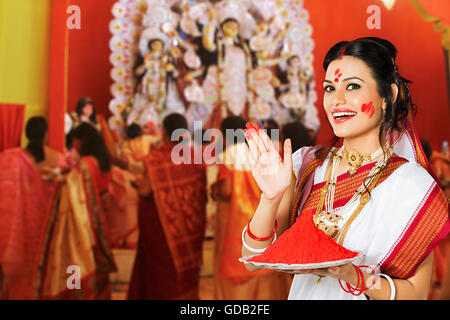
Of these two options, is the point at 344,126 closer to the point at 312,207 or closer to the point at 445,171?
the point at 312,207

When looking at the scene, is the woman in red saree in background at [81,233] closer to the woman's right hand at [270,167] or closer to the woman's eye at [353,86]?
the woman's right hand at [270,167]

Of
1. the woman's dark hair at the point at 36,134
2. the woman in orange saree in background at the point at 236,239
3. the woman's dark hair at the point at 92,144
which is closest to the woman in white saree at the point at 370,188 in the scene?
the woman in orange saree in background at the point at 236,239

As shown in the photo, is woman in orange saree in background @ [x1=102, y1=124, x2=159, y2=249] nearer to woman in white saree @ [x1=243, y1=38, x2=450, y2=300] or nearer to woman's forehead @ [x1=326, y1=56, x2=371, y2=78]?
woman in white saree @ [x1=243, y1=38, x2=450, y2=300]

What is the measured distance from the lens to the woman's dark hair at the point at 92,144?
439cm

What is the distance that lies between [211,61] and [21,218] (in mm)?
2419

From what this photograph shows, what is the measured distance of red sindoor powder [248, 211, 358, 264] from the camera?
4.16 feet

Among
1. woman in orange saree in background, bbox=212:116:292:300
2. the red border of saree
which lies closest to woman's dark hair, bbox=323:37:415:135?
the red border of saree

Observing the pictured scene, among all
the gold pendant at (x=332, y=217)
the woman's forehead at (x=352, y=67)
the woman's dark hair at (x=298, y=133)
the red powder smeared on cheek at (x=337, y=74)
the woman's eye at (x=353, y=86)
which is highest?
the woman's forehead at (x=352, y=67)

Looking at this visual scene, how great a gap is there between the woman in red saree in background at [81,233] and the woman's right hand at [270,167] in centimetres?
317

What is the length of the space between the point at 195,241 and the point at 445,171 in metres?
2.70

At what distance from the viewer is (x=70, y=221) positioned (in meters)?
4.22
